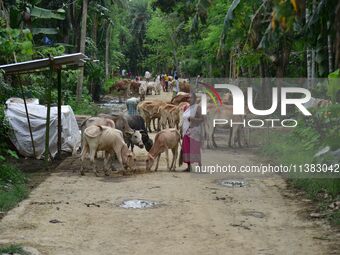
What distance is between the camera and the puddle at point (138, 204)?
31.7 feet

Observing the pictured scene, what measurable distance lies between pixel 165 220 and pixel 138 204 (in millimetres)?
1223

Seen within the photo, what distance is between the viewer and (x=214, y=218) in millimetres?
8812

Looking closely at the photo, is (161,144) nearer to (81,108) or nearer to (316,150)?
(316,150)

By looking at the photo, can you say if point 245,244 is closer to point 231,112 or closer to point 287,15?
point 287,15

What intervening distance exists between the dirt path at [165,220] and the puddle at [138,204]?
0.49ft

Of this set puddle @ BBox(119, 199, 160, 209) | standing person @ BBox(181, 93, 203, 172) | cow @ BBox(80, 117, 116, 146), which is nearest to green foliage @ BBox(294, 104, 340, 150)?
standing person @ BBox(181, 93, 203, 172)

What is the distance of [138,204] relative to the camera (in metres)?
9.80

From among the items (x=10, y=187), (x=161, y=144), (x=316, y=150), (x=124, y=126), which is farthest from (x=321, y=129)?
(x=10, y=187)

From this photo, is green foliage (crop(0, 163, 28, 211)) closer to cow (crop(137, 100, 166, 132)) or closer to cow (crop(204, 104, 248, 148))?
cow (crop(204, 104, 248, 148))

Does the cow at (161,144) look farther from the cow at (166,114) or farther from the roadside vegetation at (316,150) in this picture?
the cow at (166,114)

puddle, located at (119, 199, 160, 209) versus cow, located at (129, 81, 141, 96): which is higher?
cow, located at (129, 81, 141, 96)

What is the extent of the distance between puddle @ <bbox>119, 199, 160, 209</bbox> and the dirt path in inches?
5.9

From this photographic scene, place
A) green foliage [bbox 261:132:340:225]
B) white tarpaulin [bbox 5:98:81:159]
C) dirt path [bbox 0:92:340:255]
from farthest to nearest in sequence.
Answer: white tarpaulin [bbox 5:98:81:159]
green foliage [bbox 261:132:340:225]
dirt path [bbox 0:92:340:255]

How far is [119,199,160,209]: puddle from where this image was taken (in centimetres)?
965
